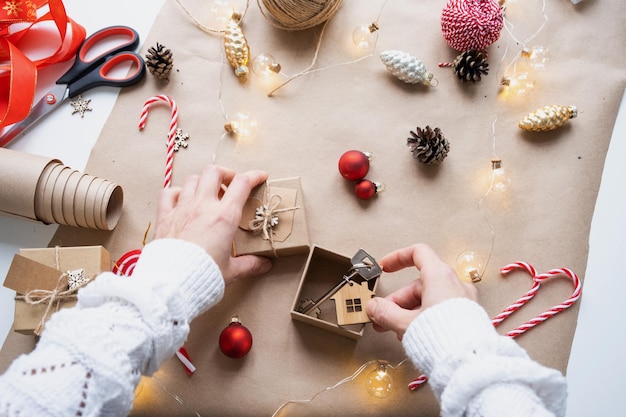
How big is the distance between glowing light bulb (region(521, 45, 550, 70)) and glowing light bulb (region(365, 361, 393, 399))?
2.89ft

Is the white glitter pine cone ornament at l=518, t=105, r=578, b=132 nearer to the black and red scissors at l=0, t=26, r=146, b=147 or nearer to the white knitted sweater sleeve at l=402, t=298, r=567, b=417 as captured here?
the white knitted sweater sleeve at l=402, t=298, r=567, b=417

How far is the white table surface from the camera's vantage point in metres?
1.21

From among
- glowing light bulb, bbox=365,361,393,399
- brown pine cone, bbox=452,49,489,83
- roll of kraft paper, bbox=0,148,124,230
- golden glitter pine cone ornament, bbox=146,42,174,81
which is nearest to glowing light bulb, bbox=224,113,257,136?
golden glitter pine cone ornament, bbox=146,42,174,81

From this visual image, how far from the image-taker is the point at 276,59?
1425 millimetres

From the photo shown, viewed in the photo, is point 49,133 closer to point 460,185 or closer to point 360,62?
point 360,62

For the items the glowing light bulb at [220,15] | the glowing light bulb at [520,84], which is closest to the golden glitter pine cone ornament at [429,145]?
the glowing light bulb at [520,84]

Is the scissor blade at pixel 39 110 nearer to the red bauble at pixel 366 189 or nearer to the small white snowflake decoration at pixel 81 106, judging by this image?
the small white snowflake decoration at pixel 81 106

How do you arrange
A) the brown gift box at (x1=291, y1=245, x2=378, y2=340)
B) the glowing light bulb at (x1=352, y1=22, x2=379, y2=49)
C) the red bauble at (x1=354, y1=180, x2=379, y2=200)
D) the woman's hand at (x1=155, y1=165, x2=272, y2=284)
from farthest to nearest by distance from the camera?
the glowing light bulb at (x1=352, y1=22, x2=379, y2=49) < the red bauble at (x1=354, y1=180, x2=379, y2=200) < the brown gift box at (x1=291, y1=245, x2=378, y2=340) < the woman's hand at (x1=155, y1=165, x2=272, y2=284)

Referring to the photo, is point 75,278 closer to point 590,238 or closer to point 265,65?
point 265,65

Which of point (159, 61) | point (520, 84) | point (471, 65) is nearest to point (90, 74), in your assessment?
point (159, 61)

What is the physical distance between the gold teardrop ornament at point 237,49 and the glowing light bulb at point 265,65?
30 millimetres

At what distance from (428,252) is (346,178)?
322 mm

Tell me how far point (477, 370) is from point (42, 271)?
92 centimetres

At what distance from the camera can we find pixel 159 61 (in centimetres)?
135
